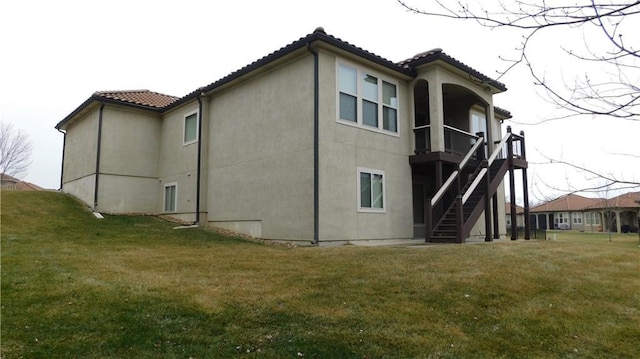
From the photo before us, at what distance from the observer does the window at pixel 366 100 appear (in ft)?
38.6

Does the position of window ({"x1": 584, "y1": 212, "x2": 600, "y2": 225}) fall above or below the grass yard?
above

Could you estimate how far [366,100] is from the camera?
40.4 feet

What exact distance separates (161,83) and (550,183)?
3016 cm

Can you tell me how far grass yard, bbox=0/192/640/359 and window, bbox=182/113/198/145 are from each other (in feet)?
25.6

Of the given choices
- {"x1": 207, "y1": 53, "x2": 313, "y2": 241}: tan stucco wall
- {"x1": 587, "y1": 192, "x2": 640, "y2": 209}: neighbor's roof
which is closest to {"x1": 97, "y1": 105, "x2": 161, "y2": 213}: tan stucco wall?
{"x1": 207, "y1": 53, "x2": 313, "y2": 241}: tan stucco wall

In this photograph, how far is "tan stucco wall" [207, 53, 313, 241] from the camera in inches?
448

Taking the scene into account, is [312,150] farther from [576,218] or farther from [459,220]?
[576,218]

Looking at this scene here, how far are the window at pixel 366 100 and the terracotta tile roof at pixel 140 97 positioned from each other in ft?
32.4

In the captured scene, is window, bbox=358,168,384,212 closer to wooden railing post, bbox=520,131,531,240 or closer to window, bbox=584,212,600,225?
wooden railing post, bbox=520,131,531,240

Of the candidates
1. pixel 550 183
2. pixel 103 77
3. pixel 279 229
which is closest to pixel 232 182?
pixel 279 229

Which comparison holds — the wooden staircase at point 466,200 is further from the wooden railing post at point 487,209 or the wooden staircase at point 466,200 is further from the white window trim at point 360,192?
the white window trim at point 360,192

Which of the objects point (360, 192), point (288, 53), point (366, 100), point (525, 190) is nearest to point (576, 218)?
point (525, 190)

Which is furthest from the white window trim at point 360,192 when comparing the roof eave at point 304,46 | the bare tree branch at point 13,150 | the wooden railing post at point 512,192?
the bare tree branch at point 13,150

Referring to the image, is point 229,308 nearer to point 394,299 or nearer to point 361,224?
point 394,299
